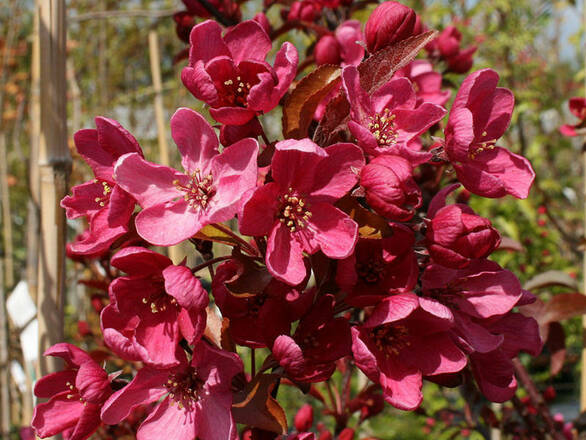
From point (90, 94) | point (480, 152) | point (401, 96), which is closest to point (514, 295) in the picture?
point (480, 152)

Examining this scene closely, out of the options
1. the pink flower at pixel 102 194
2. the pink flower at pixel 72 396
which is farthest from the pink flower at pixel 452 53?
the pink flower at pixel 72 396

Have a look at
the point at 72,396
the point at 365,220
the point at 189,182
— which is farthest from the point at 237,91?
the point at 72,396

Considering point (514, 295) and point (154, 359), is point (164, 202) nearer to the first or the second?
point (154, 359)

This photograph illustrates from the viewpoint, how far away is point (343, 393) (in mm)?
1341

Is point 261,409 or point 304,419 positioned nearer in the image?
point 261,409

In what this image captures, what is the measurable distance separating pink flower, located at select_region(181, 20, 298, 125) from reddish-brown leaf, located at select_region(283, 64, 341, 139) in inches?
0.7

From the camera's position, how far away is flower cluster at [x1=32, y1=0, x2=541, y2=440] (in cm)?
67

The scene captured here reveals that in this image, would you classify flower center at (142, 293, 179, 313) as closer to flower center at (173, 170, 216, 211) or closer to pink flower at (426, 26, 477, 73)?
flower center at (173, 170, 216, 211)

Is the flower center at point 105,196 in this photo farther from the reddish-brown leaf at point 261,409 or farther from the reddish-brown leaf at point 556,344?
the reddish-brown leaf at point 556,344

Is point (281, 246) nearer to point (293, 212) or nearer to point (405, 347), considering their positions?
point (293, 212)

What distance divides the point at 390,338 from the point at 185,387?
0.27 metres

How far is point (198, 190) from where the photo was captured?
73 cm

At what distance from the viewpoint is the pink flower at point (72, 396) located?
2.30 ft

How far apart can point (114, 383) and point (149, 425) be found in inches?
2.9
